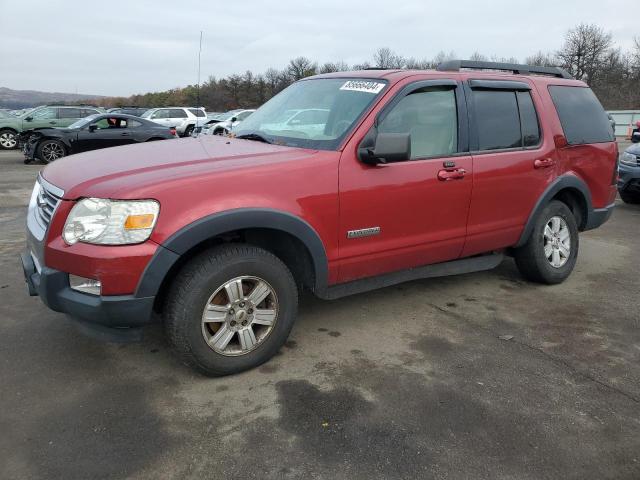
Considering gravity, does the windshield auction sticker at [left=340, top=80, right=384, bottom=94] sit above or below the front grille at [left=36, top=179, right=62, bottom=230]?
above

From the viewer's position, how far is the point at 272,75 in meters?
68.8

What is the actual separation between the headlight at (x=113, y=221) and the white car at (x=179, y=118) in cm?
2131

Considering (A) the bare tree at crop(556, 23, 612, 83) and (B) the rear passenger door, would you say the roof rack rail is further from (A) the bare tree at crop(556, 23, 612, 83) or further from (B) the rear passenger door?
(A) the bare tree at crop(556, 23, 612, 83)

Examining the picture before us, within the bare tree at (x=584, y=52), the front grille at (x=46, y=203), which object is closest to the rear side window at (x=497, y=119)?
the front grille at (x=46, y=203)

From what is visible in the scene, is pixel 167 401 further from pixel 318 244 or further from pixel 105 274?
pixel 318 244

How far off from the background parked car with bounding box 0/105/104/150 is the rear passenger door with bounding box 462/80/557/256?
18669mm

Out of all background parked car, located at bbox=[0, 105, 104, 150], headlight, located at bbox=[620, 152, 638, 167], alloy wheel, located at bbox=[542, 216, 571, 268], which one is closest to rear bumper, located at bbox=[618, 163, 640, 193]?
headlight, located at bbox=[620, 152, 638, 167]

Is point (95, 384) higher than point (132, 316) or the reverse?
the reverse

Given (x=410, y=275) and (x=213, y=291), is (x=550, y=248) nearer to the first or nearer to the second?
(x=410, y=275)

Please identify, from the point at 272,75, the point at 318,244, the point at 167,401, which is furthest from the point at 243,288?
the point at 272,75

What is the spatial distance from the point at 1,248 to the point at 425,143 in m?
4.76

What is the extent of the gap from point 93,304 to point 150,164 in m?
0.87

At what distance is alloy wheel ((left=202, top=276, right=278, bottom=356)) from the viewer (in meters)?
3.10

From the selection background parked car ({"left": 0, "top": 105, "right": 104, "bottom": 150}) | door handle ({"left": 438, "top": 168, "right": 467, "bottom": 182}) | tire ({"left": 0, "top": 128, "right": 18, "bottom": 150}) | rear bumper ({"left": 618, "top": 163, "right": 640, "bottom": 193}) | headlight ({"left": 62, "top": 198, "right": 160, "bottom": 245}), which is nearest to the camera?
headlight ({"left": 62, "top": 198, "right": 160, "bottom": 245})
